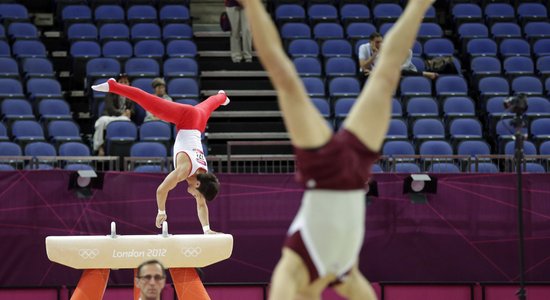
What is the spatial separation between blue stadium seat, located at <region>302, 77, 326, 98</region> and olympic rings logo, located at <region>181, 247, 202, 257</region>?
566cm

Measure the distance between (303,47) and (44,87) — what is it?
4.09m

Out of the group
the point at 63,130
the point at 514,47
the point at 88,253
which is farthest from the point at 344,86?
the point at 88,253

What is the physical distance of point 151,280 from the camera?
6.14m

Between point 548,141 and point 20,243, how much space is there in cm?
717

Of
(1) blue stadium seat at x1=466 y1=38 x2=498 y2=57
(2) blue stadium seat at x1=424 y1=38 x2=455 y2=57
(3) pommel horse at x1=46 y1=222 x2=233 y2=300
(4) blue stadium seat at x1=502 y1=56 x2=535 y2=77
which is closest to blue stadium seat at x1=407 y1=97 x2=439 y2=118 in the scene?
(2) blue stadium seat at x1=424 y1=38 x2=455 y2=57

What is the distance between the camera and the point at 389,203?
11445 mm

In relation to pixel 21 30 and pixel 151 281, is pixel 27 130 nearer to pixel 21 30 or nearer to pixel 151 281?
pixel 21 30

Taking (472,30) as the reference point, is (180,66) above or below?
below

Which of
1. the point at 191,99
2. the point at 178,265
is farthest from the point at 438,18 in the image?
the point at 178,265

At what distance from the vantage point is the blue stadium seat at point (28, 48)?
49.1 ft

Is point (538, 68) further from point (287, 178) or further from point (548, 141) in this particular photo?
point (287, 178)

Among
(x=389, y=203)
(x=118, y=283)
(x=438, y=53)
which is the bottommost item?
(x=118, y=283)

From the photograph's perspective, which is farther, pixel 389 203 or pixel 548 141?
pixel 548 141

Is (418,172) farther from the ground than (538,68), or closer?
closer
